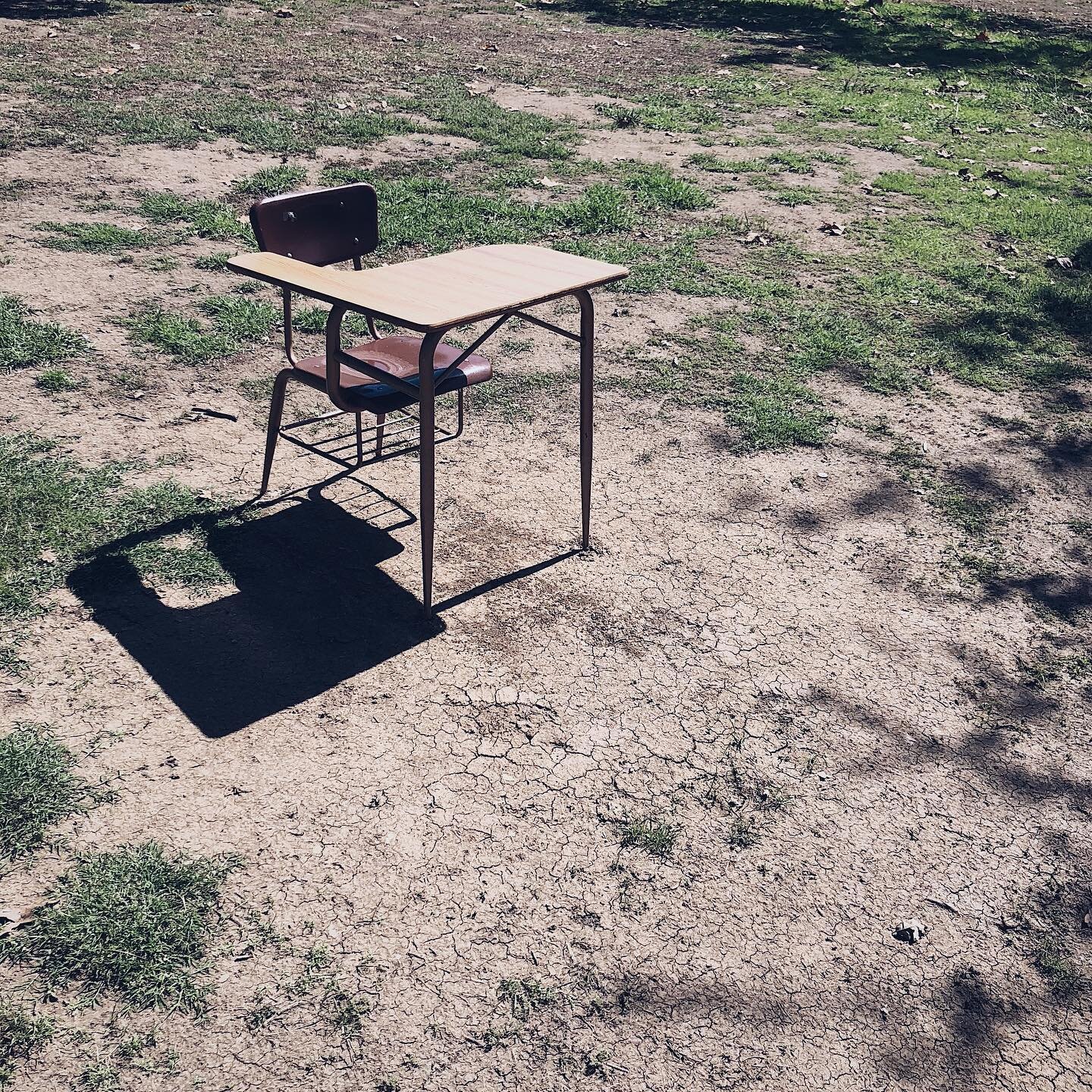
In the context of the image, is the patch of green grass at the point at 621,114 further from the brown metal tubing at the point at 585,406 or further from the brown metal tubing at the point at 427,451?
the brown metal tubing at the point at 427,451

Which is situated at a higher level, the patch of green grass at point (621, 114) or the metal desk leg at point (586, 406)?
the patch of green grass at point (621, 114)

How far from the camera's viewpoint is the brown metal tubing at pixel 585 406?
3712 millimetres

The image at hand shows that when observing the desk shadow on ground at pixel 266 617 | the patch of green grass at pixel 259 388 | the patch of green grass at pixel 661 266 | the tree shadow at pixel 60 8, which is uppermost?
the tree shadow at pixel 60 8

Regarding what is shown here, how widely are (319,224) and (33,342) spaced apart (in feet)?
6.37

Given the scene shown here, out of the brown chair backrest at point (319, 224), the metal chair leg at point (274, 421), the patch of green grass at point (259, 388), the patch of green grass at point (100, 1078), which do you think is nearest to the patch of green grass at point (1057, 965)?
the patch of green grass at point (100, 1078)

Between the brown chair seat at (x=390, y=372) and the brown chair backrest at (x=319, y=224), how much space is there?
1.23 ft

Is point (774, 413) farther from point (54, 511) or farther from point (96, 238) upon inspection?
point (96, 238)

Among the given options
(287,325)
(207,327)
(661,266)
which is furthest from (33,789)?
(661,266)

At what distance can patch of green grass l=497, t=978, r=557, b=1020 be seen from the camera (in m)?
2.46

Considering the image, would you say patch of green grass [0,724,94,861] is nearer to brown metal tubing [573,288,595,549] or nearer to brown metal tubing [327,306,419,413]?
brown metal tubing [327,306,419,413]

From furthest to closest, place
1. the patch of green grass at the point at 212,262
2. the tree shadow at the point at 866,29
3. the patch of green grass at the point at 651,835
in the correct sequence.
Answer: the tree shadow at the point at 866,29, the patch of green grass at the point at 212,262, the patch of green grass at the point at 651,835

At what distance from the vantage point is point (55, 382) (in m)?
Answer: 4.87

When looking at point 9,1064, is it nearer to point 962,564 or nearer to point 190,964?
point 190,964

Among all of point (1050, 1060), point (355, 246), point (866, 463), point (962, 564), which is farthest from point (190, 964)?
point (866, 463)
